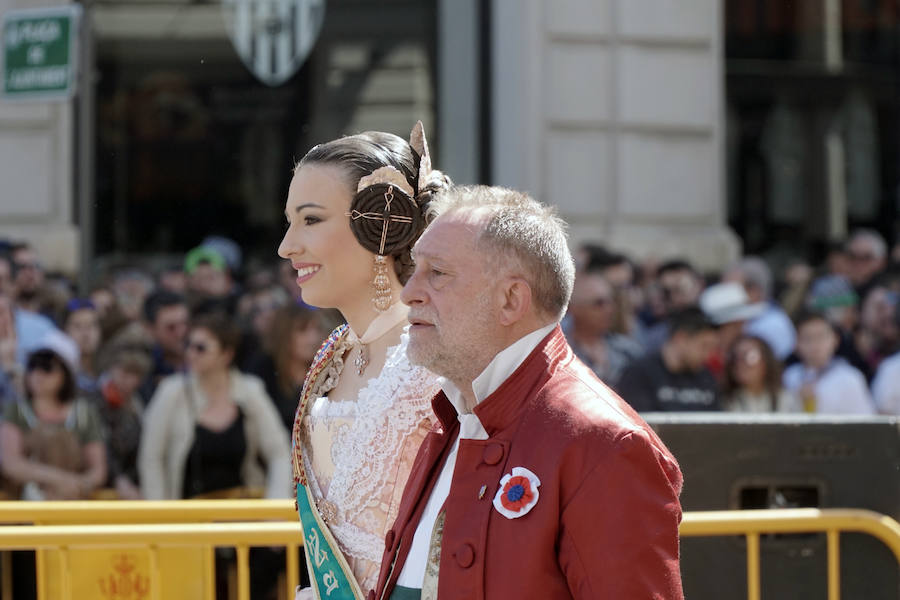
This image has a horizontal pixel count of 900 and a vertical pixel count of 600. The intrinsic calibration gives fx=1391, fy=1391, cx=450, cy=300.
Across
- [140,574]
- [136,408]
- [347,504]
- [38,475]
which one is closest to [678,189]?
[136,408]

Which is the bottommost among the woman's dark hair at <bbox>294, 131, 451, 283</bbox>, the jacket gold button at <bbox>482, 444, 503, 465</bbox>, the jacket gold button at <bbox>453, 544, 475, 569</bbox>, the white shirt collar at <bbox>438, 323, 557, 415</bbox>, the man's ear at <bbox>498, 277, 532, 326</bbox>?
the jacket gold button at <bbox>453, 544, 475, 569</bbox>

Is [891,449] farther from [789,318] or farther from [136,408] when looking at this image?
[789,318]

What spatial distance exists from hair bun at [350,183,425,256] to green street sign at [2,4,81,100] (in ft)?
15.5

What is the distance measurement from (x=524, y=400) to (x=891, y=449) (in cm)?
226

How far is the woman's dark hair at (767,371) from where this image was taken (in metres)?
7.78

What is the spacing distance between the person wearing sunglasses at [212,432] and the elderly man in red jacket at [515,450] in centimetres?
394

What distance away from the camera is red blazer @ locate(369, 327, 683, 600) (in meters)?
2.13

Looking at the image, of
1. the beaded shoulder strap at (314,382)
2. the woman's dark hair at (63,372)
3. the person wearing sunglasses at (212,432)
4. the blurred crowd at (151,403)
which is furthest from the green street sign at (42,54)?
the beaded shoulder strap at (314,382)

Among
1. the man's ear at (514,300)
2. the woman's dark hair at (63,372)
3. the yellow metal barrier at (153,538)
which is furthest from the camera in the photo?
the woman's dark hair at (63,372)

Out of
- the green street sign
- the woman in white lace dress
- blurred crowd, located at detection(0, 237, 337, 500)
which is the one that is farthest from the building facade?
the woman in white lace dress

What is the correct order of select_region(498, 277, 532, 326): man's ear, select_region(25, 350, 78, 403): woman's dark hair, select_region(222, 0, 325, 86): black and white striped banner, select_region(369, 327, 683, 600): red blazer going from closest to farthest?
select_region(369, 327, 683, 600): red blazer
select_region(498, 277, 532, 326): man's ear
select_region(25, 350, 78, 403): woman's dark hair
select_region(222, 0, 325, 86): black and white striped banner

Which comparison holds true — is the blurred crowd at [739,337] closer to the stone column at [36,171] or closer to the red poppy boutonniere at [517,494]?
the stone column at [36,171]

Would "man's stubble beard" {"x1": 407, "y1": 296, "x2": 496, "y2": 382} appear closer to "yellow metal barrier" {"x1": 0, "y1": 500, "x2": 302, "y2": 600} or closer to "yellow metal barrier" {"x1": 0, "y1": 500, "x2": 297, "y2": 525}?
"yellow metal barrier" {"x1": 0, "y1": 500, "x2": 302, "y2": 600}

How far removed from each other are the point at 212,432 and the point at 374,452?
151 inches
